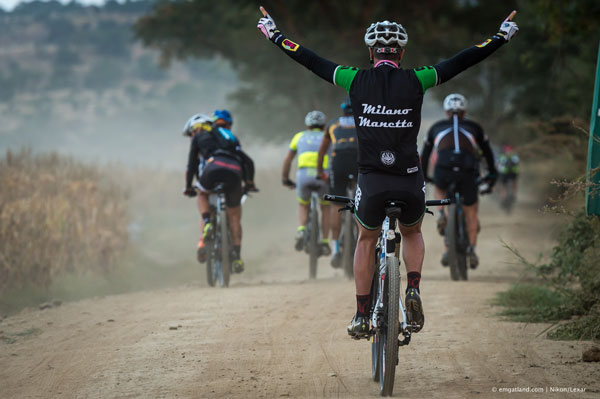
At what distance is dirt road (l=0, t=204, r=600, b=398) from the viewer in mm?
6168

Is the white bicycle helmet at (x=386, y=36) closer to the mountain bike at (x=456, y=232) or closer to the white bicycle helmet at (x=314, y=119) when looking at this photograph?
the mountain bike at (x=456, y=232)

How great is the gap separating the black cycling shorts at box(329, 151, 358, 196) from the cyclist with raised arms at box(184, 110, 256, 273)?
1093 mm

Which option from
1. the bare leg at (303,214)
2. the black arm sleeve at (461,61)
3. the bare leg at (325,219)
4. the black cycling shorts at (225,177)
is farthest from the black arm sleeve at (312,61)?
the bare leg at (303,214)

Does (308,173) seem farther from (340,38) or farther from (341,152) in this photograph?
(340,38)

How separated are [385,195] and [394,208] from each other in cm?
10

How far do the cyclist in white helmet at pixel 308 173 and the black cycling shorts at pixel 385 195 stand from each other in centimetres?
716

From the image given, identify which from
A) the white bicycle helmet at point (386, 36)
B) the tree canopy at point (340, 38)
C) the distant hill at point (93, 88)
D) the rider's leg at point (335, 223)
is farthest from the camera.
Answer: the distant hill at point (93, 88)

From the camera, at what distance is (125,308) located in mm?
10359

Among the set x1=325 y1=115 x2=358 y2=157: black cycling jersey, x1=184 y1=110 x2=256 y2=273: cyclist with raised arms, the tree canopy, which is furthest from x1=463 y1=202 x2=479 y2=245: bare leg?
the tree canopy

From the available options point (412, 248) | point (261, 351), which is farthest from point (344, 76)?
point (261, 351)

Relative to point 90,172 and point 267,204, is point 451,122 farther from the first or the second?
point 267,204

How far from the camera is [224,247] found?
39.4 feet

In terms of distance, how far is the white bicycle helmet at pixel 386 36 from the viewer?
6.15 meters

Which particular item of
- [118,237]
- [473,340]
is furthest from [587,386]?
[118,237]
